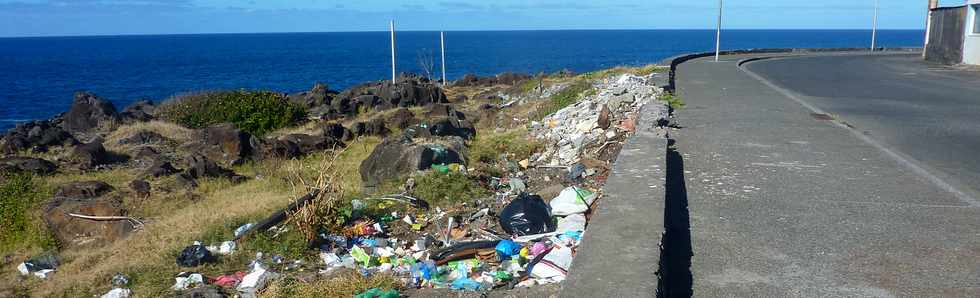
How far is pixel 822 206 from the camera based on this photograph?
5941mm

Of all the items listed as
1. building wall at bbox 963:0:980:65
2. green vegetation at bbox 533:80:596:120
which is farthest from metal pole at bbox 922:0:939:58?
green vegetation at bbox 533:80:596:120

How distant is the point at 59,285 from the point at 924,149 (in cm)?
897

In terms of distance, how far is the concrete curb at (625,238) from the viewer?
3.89 metres

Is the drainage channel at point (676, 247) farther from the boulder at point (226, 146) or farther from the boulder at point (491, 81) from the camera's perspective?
the boulder at point (491, 81)

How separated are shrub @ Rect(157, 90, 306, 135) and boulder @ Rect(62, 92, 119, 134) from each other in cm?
169

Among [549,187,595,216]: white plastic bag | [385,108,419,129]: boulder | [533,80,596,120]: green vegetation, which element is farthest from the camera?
[385,108,419,129]: boulder

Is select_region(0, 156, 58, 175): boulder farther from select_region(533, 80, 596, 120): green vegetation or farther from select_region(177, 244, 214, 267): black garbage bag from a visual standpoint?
select_region(533, 80, 596, 120): green vegetation

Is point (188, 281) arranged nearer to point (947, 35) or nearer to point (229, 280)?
point (229, 280)

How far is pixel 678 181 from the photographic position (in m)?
6.79

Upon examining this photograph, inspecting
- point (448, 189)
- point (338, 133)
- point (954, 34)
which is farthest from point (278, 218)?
point (954, 34)

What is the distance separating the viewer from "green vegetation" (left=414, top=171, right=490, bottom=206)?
7.86 m

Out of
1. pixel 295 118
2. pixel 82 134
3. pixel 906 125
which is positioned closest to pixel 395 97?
pixel 295 118

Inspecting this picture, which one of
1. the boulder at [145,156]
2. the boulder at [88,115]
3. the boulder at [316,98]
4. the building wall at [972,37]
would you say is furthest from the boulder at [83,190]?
the building wall at [972,37]

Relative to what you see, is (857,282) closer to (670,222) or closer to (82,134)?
(670,222)
